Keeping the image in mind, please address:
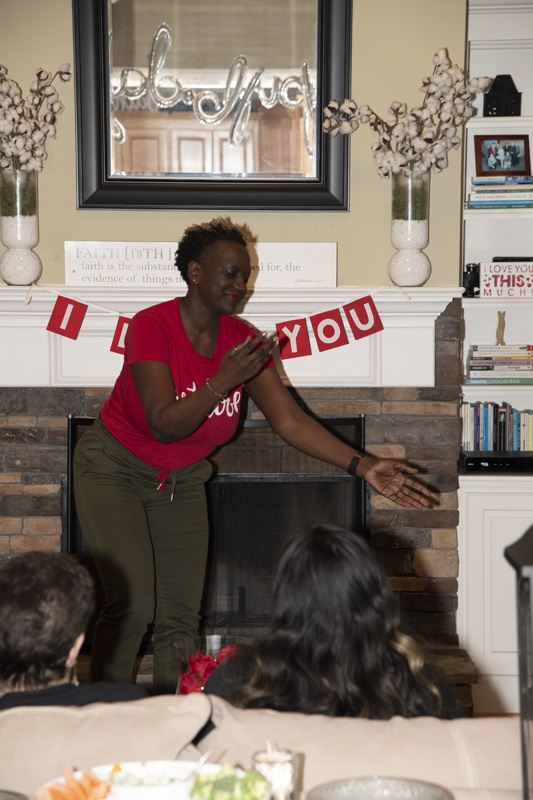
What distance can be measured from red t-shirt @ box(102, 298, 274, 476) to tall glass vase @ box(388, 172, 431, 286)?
83cm

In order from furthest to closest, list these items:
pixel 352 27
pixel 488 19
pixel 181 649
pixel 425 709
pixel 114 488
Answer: pixel 488 19
pixel 352 27
pixel 114 488
pixel 181 649
pixel 425 709

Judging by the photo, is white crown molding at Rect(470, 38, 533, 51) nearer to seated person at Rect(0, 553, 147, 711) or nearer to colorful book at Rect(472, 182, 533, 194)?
colorful book at Rect(472, 182, 533, 194)

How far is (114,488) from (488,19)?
2271mm

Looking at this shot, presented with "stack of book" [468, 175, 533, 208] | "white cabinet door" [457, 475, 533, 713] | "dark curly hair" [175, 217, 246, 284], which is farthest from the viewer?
"stack of book" [468, 175, 533, 208]

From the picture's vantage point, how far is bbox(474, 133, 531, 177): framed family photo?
3283mm

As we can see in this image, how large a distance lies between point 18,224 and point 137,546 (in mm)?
1258

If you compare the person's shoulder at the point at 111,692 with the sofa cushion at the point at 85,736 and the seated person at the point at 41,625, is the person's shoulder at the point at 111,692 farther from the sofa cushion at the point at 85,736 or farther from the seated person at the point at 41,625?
the sofa cushion at the point at 85,736

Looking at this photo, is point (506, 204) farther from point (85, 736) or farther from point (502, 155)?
point (85, 736)

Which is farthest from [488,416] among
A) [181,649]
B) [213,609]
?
[181,649]

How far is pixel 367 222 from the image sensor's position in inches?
118

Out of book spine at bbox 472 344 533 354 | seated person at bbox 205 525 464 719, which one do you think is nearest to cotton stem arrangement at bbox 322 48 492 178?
book spine at bbox 472 344 533 354

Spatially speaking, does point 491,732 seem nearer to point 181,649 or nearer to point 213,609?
point 181,649

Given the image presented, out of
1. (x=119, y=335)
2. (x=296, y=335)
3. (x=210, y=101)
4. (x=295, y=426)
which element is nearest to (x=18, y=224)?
(x=119, y=335)

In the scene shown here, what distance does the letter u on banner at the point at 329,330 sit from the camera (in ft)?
9.80
